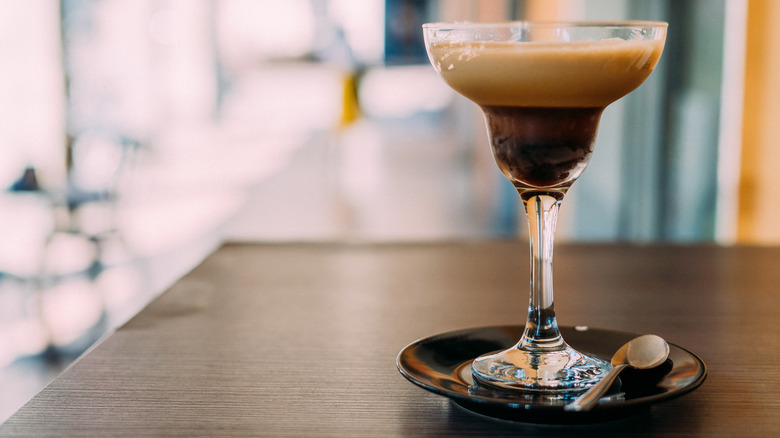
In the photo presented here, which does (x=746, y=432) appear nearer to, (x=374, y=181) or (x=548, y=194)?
(x=548, y=194)

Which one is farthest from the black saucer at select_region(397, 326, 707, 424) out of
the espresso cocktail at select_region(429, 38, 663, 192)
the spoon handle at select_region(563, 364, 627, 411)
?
the espresso cocktail at select_region(429, 38, 663, 192)

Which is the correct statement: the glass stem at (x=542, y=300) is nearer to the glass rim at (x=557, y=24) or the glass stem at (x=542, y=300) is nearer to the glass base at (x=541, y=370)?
the glass base at (x=541, y=370)

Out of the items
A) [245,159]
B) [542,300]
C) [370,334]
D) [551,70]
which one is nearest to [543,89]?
[551,70]

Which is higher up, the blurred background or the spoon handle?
the spoon handle

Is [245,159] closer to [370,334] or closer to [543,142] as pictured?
[370,334]

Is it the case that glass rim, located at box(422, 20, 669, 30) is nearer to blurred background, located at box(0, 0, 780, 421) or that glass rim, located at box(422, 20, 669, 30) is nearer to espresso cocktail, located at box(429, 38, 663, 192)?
espresso cocktail, located at box(429, 38, 663, 192)

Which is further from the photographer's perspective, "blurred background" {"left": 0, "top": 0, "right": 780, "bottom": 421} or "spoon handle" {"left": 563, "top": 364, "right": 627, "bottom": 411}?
"blurred background" {"left": 0, "top": 0, "right": 780, "bottom": 421}

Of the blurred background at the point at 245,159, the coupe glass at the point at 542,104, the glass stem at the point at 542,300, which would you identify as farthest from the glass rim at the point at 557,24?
the blurred background at the point at 245,159
